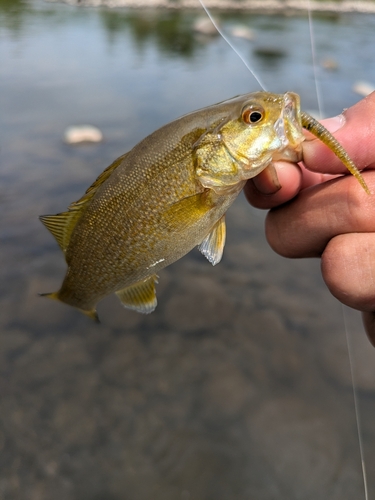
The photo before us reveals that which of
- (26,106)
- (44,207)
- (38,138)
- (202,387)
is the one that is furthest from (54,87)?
(202,387)

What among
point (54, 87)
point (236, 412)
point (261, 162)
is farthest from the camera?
point (54, 87)

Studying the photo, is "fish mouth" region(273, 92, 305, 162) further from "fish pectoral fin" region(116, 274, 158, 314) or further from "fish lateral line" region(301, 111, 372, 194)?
"fish pectoral fin" region(116, 274, 158, 314)

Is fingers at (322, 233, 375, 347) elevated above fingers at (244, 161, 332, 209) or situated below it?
below

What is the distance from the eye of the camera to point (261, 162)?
1788 mm

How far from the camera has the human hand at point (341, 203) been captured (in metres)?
1.91

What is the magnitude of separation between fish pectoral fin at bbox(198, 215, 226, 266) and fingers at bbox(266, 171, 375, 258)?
429 millimetres

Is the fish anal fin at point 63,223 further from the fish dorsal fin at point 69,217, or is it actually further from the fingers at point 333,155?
the fingers at point 333,155

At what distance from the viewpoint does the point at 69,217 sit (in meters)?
2.09

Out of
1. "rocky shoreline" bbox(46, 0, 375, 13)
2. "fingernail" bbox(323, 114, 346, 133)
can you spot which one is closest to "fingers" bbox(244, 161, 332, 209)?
"fingernail" bbox(323, 114, 346, 133)

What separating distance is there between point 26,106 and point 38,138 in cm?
173

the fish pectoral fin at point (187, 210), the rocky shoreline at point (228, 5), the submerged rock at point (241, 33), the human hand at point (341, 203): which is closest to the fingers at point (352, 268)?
the human hand at point (341, 203)

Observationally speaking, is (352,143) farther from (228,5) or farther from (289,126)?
(228,5)

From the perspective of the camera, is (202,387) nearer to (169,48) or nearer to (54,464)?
(54,464)

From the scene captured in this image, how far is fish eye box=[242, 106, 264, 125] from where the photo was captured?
1.76 metres
